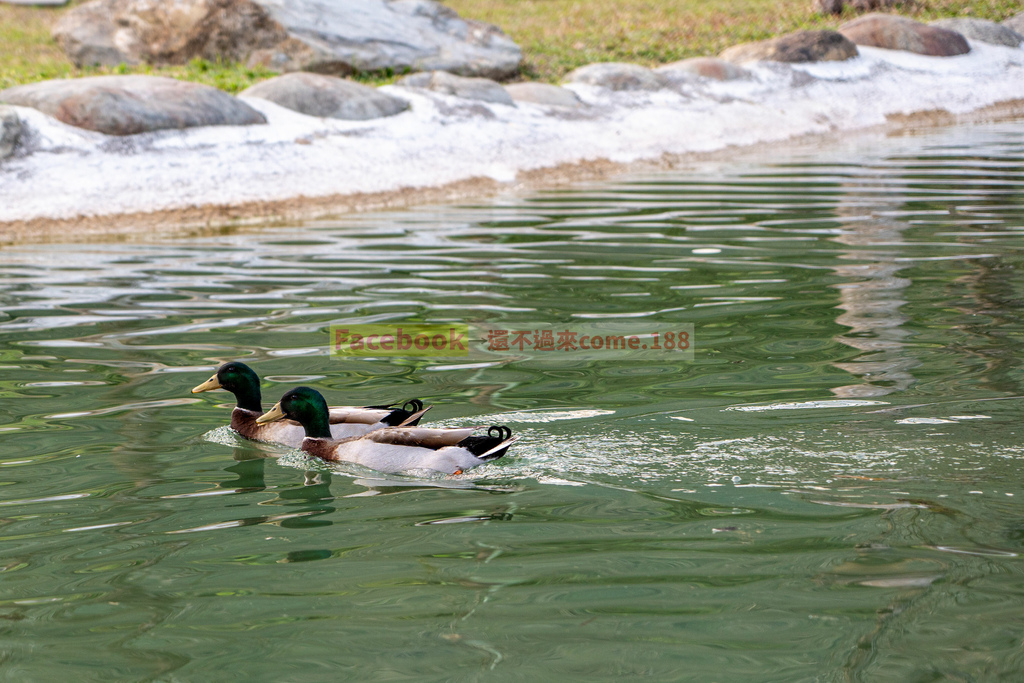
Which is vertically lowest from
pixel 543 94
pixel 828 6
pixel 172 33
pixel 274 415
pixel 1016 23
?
pixel 274 415

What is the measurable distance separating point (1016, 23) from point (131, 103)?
790 inches

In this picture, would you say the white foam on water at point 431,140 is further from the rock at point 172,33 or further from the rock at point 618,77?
the rock at point 172,33

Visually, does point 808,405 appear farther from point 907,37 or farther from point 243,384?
point 907,37

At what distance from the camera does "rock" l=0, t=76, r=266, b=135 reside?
1252cm

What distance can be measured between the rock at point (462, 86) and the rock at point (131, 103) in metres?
3.05

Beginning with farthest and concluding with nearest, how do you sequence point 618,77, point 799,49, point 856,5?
1. point 856,5
2. point 799,49
3. point 618,77

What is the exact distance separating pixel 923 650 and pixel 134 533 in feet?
9.10

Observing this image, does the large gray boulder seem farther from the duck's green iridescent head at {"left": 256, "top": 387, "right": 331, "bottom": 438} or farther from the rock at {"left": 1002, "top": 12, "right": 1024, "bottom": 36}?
the rock at {"left": 1002, "top": 12, "right": 1024, "bottom": 36}

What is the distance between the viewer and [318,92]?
1431cm

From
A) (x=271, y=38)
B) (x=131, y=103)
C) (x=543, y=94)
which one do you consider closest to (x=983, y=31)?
(x=543, y=94)

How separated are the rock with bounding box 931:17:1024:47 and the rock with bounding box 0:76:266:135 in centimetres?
1541

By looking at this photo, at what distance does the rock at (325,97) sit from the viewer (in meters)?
14.2

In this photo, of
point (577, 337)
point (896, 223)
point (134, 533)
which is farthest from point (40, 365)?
point (896, 223)

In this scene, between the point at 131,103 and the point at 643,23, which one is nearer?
the point at 131,103
